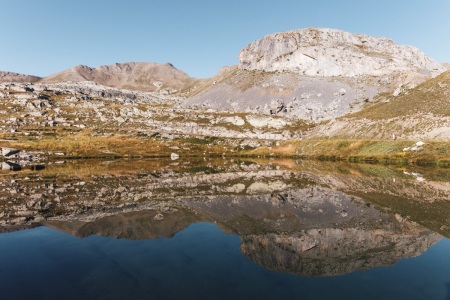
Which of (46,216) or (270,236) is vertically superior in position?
(270,236)

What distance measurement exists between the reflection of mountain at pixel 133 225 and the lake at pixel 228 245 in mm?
106

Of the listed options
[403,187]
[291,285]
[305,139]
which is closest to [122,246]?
[291,285]

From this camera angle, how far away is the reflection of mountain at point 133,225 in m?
25.5

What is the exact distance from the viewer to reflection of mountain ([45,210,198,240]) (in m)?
25.5

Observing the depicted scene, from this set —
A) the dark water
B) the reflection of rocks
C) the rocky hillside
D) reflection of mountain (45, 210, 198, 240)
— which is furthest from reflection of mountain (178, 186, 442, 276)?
the rocky hillside

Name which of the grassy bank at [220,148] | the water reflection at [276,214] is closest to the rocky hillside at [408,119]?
the grassy bank at [220,148]

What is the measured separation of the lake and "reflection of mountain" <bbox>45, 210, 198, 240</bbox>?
0.11 meters

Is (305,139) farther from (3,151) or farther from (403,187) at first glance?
(3,151)

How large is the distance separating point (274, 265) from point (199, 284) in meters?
5.13

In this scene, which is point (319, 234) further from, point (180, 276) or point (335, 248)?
point (180, 276)

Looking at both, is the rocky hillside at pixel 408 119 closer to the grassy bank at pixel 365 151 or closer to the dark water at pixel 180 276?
the grassy bank at pixel 365 151

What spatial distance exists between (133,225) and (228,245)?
10516mm

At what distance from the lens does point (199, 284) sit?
1570cm

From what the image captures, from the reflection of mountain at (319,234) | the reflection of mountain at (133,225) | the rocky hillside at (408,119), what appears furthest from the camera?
the rocky hillside at (408,119)
